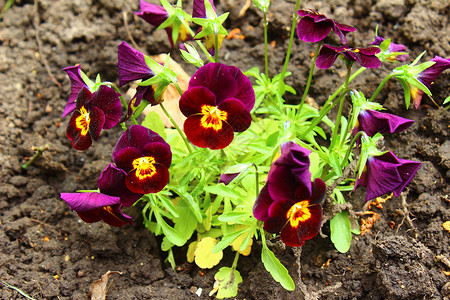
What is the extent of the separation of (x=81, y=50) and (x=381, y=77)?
225 cm

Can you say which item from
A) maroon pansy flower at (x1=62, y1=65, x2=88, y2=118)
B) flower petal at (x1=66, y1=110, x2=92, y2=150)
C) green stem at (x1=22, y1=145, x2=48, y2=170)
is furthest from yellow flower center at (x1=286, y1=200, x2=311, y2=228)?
green stem at (x1=22, y1=145, x2=48, y2=170)

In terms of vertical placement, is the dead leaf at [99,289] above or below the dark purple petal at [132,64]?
below

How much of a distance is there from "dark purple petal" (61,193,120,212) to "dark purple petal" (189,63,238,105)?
2.02 feet

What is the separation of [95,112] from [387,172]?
1307 mm

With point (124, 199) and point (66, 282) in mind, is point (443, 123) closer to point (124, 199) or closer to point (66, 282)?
point (124, 199)

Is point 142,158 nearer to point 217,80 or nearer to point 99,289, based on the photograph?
point 217,80

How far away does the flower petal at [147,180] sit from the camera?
1993mm

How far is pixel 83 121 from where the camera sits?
211 cm

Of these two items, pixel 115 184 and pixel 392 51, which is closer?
pixel 115 184

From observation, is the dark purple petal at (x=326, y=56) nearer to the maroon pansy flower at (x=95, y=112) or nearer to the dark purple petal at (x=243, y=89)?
the dark purple petal at (x=243, y=89)

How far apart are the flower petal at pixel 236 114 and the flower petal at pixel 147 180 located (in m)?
0.39

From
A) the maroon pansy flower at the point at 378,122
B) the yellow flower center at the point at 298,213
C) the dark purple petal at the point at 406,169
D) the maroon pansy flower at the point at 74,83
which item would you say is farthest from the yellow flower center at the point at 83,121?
the dark purple petal at the point at 406,169

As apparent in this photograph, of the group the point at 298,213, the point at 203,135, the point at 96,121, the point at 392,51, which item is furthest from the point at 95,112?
the point at 392,51

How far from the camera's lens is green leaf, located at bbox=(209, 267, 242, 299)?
234 centimetres
